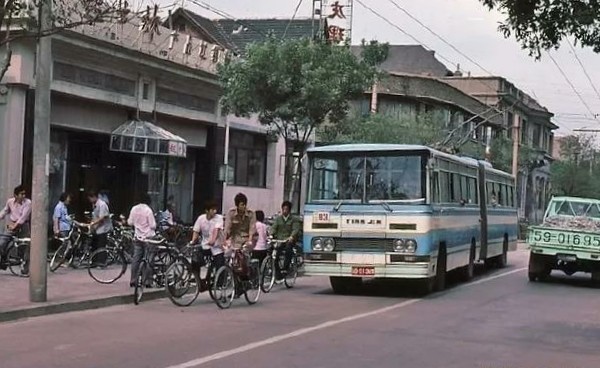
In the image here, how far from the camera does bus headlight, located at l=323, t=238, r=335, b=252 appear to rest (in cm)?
1673

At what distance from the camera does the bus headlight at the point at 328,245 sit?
16734 mm

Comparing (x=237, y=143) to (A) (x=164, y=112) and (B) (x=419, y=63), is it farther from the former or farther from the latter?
(B) (x=419, y=63)

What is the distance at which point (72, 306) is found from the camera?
13.5 m

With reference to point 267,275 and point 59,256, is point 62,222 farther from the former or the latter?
point 267,275

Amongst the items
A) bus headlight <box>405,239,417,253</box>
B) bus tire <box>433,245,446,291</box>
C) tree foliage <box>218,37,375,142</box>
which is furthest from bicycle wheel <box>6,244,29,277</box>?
bus tire <box>433,245,446,291</box>

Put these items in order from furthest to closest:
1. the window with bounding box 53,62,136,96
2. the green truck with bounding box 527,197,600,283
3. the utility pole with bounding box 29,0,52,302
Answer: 1. the green truck with bounding box 527,197,600,283
2. the window with bounding box 53,62,136,96
3. the utility pole with bounding box 29,0,52,302

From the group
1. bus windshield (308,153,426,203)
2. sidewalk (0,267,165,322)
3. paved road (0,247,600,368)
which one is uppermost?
bus windshield (308,153,426,203)

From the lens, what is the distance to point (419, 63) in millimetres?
68875

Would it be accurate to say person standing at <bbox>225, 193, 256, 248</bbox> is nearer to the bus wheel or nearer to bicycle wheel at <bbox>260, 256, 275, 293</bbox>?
bicycle wheel at <bbox>260, 256, 275, 293</bbox>

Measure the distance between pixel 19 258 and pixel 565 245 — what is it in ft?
39.9

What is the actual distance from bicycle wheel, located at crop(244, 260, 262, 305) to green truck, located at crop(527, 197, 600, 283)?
27.2ft

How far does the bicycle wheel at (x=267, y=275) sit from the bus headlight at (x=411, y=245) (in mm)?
2748

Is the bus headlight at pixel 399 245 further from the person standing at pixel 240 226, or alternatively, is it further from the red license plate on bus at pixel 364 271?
the person standing at pixel 240 226

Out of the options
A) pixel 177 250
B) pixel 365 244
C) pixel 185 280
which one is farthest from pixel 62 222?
pixel 365 244
